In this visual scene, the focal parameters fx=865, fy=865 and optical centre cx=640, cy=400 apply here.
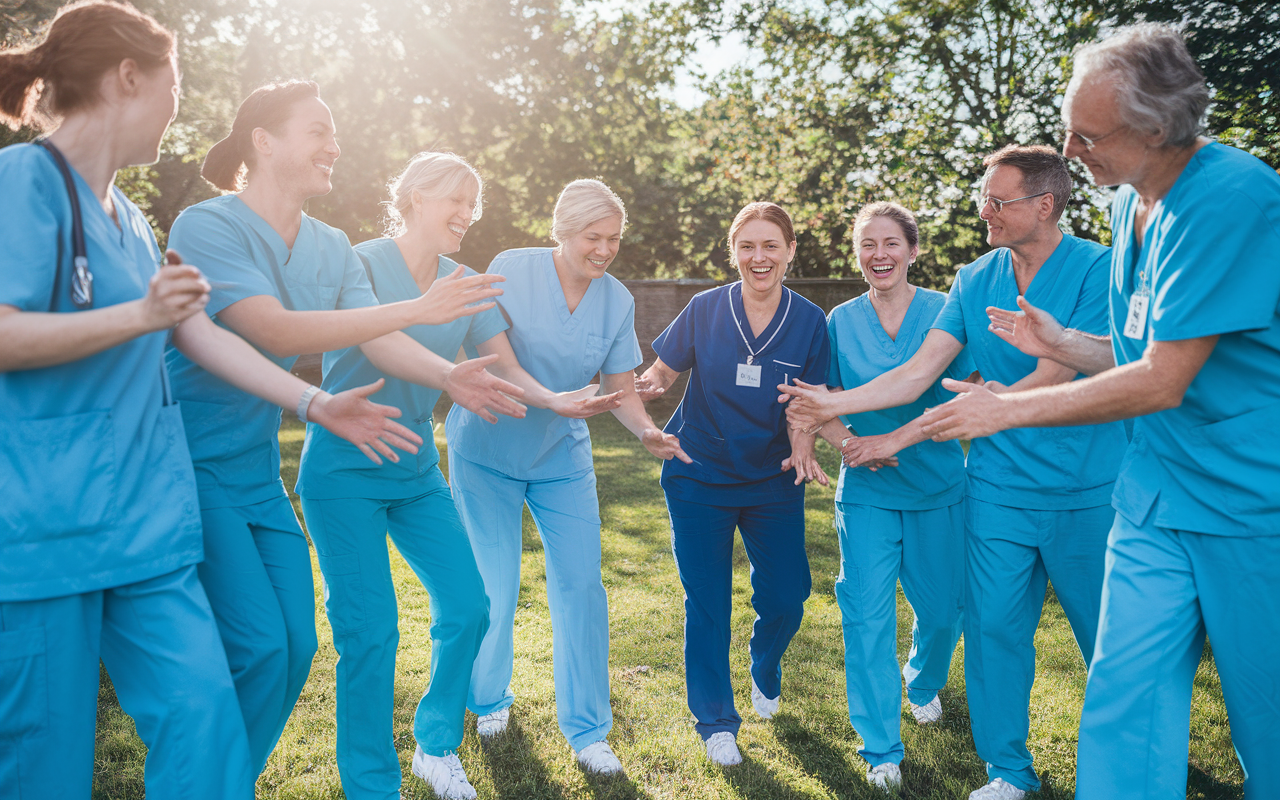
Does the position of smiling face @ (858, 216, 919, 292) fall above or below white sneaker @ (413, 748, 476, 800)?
above

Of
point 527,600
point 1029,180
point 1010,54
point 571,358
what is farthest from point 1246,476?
point 1010,54

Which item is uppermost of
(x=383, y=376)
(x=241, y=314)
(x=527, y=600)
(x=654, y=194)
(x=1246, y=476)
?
(x=654, y=194)

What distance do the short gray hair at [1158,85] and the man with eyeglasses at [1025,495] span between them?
99cm

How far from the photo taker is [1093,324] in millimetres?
3117

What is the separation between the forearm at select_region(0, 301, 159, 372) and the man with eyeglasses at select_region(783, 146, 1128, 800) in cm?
240

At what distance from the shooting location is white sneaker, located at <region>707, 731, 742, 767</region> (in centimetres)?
341

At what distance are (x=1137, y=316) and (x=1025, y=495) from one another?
109 centimetres

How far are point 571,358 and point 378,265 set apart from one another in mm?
914

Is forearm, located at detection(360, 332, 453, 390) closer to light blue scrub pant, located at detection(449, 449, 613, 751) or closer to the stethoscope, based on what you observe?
light blue scrub pant, located at detection(449, 449, 613, 751)

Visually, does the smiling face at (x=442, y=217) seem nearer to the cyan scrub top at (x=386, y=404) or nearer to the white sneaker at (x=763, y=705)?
the cyan scrub top at (x=386, y=404)

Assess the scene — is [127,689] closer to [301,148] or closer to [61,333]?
[61,333]

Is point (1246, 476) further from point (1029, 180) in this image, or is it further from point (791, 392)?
point (791, 392)

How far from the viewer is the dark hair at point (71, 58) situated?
73.0 inches

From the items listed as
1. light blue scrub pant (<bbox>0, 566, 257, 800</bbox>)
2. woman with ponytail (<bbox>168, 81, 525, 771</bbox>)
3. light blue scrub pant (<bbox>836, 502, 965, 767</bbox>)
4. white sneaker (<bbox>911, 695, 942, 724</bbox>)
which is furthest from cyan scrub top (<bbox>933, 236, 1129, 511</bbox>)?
light blue scrub pant (<bbox>0, 566, 257, 800</bbox>)
